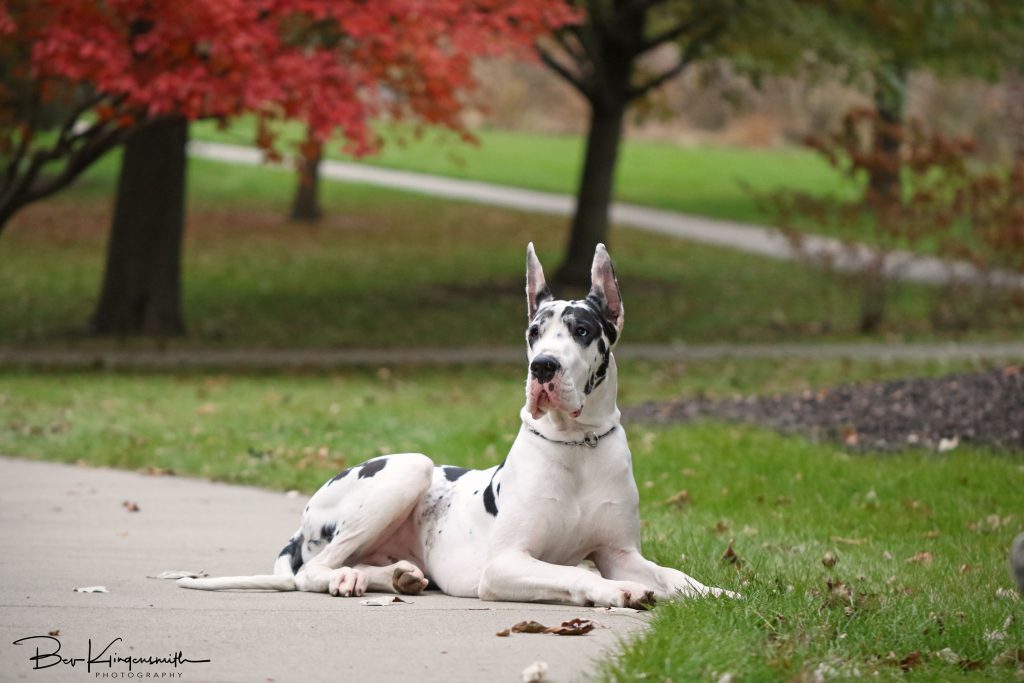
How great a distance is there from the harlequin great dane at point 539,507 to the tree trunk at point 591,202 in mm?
17467

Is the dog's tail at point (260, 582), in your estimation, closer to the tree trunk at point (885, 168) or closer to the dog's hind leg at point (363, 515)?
the dog's hind leg at point (363, 515)

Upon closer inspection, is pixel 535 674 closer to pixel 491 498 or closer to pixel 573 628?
pixel 573 628

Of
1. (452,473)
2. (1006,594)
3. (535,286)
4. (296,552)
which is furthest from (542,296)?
Answer: (1006,594)

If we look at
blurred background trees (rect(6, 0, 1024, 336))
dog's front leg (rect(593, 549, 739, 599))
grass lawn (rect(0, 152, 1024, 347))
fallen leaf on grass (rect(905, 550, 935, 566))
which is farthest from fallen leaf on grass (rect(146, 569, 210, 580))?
grass lawn (rect(0, 152, 1024, 347))

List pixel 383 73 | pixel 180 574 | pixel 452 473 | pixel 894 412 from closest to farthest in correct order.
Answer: pixel 452 473 < pixel 180 574 < pixel 894 412 < pixel 383 73

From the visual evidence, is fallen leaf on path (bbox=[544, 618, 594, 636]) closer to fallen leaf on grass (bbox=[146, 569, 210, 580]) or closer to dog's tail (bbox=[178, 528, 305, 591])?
dog's tail (bbox=[178, 528, 305, 591])

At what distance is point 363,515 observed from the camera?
6801mm

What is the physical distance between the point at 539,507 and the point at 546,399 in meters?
0.47

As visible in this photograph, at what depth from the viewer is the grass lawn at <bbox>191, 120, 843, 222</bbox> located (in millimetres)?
39031

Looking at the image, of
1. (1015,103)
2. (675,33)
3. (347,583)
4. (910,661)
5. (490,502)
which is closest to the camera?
(910,661)

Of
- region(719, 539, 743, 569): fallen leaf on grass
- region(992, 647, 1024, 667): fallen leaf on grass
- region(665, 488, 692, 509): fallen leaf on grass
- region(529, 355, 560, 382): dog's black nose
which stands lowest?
region(665, 488, 692, 509): fallen leaf on grass

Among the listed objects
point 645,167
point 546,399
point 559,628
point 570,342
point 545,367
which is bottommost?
point 559,628

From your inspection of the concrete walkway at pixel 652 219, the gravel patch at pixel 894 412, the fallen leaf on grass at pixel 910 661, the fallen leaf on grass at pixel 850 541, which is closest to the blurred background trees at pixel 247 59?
the gravel patch at pixel 894 412

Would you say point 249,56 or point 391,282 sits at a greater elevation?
point 249,56
